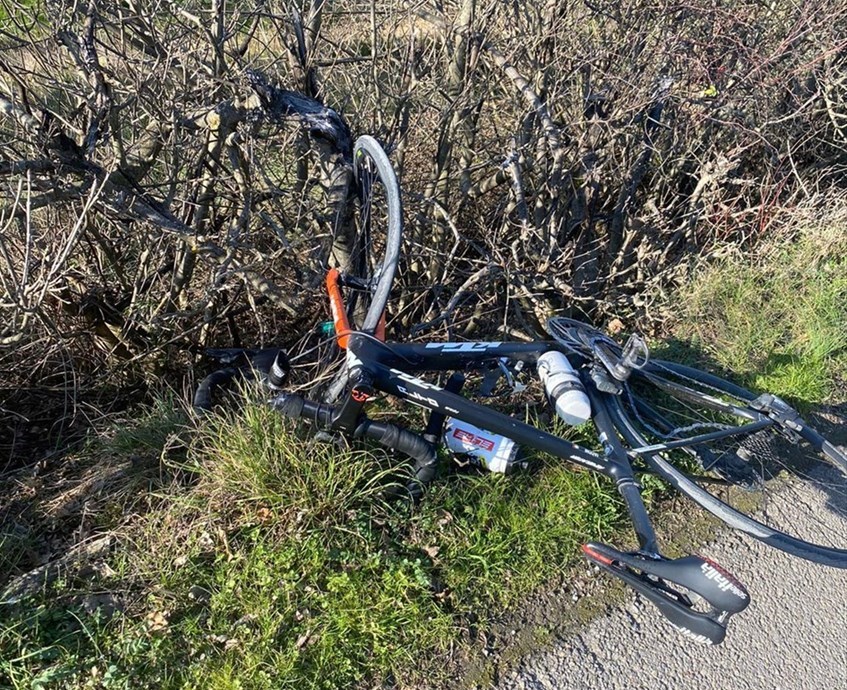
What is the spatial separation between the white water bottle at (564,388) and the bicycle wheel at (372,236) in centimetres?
72

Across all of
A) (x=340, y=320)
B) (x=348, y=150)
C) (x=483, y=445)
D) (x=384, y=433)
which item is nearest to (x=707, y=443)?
(x=483, y=445)

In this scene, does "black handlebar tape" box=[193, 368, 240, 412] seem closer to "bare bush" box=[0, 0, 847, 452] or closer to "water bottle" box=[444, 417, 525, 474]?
"bare bush" box=[0, 0, 847, 452]

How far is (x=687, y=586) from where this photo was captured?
6.57 ft

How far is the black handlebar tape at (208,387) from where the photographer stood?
2855 mm

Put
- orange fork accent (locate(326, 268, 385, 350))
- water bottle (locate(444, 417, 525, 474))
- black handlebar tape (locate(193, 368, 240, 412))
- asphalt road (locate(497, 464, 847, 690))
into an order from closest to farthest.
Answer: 1. asphalt road (locate(497, 464, 847, 690))
2. orange fork accent (locate(326, 268, 385, 350))
3. water bottle (locate(444, 417, 525, 474))
4. black handlebar tape (locate(193, 368, 240, 412))

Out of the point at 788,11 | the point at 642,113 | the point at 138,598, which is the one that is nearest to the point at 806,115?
the point at 788,11

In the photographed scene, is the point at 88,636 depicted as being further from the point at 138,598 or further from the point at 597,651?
the point at 597,651

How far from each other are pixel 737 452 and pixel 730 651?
0.91m

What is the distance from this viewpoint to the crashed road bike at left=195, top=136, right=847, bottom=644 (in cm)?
217

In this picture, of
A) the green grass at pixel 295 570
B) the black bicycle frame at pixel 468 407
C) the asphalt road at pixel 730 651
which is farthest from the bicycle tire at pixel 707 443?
the green grass at pixel 295 570

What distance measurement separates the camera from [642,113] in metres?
3.99

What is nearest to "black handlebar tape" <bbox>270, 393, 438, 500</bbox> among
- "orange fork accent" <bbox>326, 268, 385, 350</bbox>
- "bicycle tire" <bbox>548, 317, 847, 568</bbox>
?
"orange fork accent" <bbox>326, 268, 385, 350</bbox>

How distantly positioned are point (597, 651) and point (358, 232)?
2239 mm

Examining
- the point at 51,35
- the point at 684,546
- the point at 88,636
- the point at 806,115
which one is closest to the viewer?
the point at 88,636
